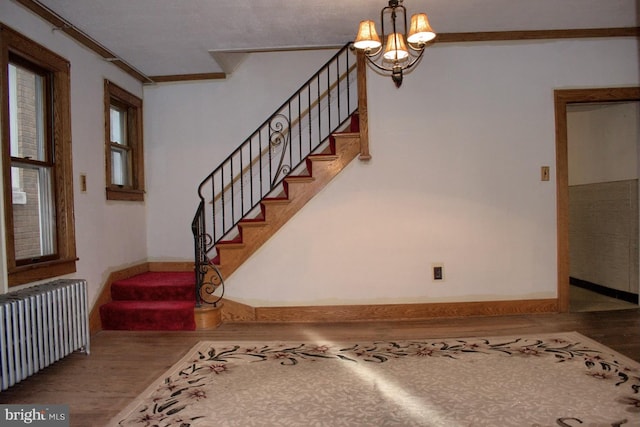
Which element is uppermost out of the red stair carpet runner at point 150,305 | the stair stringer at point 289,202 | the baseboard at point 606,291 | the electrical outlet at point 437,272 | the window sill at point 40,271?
the stair stringer at point 289,202

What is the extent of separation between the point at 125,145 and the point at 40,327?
2.71 m

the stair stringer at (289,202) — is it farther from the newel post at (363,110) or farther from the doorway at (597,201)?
the doorway at (597,201)

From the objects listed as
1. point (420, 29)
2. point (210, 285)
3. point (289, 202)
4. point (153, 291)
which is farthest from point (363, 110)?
point (153, 291)

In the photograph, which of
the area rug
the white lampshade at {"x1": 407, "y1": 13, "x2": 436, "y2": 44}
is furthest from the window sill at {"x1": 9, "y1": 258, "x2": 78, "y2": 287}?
the white lampshade at {"x1": 407, "y1": 13, "x2": 436, "y2": 44}

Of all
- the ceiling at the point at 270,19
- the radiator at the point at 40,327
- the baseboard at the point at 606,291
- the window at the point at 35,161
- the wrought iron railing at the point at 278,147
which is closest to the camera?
the radiator at the point at 40,327

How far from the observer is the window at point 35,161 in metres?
2.96

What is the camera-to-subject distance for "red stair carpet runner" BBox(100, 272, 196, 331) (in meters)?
3.93

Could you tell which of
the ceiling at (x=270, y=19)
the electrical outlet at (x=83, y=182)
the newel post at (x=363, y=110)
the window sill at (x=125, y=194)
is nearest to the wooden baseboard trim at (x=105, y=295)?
the window sill at (x=125, y=194)

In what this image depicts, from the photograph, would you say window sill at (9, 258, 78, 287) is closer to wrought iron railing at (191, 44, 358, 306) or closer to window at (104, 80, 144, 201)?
window at (104, 80, 144, 201)

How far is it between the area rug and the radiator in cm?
86

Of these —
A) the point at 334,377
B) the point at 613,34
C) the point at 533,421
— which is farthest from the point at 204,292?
the point at 613,34

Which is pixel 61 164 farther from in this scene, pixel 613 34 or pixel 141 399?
pixel 613 34

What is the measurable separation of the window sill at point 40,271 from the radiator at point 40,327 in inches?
4.4

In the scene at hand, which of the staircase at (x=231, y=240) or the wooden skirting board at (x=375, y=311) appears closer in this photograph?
the staircase at (x=231, y=240)
